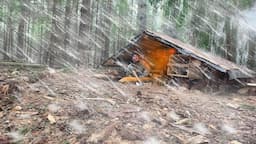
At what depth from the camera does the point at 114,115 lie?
8.80m

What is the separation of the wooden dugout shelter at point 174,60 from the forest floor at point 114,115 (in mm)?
1244

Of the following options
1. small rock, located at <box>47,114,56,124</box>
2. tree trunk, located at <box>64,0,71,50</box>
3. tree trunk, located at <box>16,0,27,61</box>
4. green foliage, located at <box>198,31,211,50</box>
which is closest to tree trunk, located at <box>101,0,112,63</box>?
tree trunk, located at <box>64,0,71,50</box>

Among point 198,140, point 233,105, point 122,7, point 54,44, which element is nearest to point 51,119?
point 198,140

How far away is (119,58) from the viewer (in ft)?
51.7

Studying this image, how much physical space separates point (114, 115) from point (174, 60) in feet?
19.8

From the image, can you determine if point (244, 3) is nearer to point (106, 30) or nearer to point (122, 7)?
point (106, 30)

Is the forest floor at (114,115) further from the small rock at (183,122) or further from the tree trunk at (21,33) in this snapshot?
the tree trunk at (21,33)

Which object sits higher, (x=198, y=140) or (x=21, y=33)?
(x=21, y=33)

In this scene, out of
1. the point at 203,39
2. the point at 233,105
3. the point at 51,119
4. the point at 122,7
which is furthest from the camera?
the point at 122,7

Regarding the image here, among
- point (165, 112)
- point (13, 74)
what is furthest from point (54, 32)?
point (165, 112)

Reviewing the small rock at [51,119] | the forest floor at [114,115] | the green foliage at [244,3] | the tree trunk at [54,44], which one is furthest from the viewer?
the tree trunk at [54,44]

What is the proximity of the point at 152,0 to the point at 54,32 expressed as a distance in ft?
23.6

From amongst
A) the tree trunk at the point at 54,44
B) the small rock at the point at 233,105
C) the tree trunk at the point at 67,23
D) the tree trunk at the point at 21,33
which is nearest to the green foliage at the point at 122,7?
the tree trunk at the point at 67,23

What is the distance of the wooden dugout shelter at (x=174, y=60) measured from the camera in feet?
42.3
